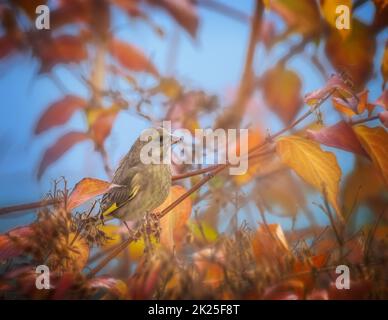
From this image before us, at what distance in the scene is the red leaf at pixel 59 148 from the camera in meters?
0.73

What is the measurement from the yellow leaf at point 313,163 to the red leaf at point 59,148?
0.34m

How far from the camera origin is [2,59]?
72 centimetres

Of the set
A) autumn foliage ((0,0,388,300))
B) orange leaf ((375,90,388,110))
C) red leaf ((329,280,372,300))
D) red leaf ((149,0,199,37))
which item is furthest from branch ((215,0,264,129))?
red leaf ((329,280,372,300))

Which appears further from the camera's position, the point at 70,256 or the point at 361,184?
the point at 361,184

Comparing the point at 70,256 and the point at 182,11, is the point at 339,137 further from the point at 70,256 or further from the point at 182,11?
the point at 70,256

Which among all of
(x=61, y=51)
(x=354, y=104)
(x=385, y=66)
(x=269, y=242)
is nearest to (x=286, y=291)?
(x=269, y=242)

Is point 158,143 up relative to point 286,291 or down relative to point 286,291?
up

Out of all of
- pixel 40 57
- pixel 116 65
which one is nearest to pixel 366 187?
pixel 116 65

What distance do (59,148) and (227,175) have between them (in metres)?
0.29

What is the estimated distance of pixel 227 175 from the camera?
74cm

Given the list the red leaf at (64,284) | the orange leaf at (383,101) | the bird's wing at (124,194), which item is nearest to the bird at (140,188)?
the bird's wing at (124,194)

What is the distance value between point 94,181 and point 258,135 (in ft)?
0.93

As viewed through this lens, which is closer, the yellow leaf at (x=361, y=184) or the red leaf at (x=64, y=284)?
the red leaf at (x=64, y=284)

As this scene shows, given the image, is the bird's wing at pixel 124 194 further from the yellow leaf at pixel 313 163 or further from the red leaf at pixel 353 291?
the red leaf at pixel 353 291
